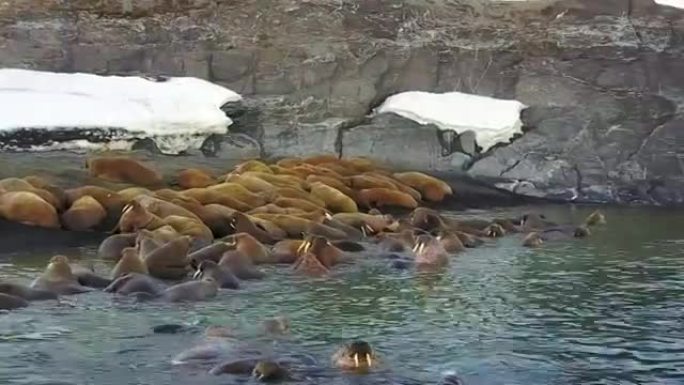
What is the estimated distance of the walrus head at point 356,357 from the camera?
541 cm

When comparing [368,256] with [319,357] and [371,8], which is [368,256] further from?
[371,8]

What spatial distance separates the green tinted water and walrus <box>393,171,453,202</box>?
459 centimetres

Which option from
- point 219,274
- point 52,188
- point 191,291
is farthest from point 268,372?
point 52,188

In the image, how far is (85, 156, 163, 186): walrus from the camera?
471 inches

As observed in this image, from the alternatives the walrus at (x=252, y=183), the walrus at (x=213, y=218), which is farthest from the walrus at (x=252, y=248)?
the walrus at (x=252, y=183)

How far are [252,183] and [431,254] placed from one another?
10.9ft

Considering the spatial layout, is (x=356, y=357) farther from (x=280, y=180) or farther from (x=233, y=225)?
(x=280, y=180)

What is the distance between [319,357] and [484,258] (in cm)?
427

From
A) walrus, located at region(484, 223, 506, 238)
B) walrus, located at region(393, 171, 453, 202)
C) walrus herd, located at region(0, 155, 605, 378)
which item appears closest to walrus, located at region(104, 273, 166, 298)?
walrus herd, located at region(0, 155, 605, 378)

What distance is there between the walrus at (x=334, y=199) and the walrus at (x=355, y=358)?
6727 mm

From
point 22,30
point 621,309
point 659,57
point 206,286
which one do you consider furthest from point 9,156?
point 659,57

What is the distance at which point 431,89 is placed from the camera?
58.1ft

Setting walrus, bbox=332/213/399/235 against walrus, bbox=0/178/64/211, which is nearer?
walrus, bbox=0/178/64/211

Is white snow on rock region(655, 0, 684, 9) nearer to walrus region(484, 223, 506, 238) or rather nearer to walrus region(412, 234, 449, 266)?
walrus region(484, 223, 506, 238)
